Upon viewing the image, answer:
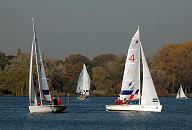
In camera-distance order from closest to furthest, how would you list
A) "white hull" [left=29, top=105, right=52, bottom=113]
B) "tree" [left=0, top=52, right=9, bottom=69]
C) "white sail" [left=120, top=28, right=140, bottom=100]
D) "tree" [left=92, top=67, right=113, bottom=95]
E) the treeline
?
"white hull" [left=29, top=105, right=52, bottom=113] → "white sail" [left=120, top=28, right=140, bottom=100] → the treeline → "tree" [left=92, top=67, right=113, bottom=95] → "tree" [left=0, top=52, right=9, bottom=69]

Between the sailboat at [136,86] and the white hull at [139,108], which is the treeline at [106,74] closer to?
the sailboat at [136,86]

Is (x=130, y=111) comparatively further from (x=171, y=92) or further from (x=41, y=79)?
(x=171, y=92)

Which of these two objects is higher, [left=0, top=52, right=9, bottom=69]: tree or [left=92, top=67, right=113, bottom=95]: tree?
[left=0, top=52, right=9, bottom=69]: tree

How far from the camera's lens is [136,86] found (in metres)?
63.4

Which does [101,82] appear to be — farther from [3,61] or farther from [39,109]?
[39,109]

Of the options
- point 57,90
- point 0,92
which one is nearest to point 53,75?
point 57,90

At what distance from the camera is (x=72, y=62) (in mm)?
148750

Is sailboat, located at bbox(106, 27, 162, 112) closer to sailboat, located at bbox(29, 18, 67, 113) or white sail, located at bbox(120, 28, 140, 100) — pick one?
white sail, located at bbox(120, 28, 140, 100)

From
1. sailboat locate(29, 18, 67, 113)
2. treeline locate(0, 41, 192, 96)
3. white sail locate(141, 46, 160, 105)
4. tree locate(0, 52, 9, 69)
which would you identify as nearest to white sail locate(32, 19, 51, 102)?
sailboat locate(29, 18, 67, 113)

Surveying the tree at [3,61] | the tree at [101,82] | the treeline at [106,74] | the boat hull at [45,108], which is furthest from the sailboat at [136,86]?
the tree at [3,61]

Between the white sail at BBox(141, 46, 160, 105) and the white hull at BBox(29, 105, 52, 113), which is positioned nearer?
the white hull at BBox(29, 105, 52, 113)

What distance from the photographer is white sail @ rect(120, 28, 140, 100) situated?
62.5 metres

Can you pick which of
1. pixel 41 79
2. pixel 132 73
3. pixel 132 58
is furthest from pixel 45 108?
pixel 132 58

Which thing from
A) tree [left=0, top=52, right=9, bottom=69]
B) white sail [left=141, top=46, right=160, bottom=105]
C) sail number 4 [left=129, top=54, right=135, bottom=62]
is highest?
tree [left=0, top=52, right=9, bottom=69]
